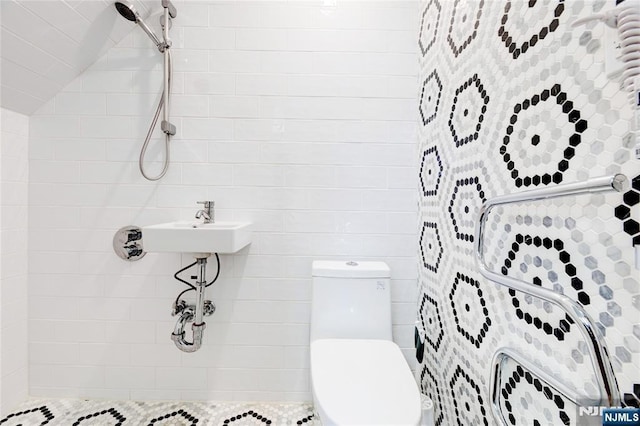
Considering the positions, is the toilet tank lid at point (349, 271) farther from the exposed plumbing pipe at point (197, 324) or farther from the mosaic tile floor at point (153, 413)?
the mosaic tile floor at point (153, 413)

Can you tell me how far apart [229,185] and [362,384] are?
103cm

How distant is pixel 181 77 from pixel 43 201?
892mm

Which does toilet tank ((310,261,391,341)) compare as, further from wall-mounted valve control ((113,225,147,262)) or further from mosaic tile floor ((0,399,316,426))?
wall-mounted valve control ((113,225,147,262))

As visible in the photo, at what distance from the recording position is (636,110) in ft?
1.60

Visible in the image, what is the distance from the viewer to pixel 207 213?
4.58ft

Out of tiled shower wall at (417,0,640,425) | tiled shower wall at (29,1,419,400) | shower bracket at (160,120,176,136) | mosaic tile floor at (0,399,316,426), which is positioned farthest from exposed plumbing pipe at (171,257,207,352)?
tiled shower wall at (417,0,640,425)

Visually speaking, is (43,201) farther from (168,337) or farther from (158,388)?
(158,388)

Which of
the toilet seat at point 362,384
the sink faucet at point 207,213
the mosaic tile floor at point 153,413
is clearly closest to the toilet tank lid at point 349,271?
the toilet seat at point 362,384

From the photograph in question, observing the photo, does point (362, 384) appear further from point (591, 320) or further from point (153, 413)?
point (153, 413)

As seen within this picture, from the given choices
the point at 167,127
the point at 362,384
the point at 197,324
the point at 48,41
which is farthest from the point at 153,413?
the point at 48,41

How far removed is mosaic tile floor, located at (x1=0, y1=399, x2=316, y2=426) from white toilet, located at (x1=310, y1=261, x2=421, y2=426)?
437 millimetres

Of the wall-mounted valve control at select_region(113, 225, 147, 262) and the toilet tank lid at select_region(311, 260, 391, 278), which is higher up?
the wall-mounted valve control at select_region(113, 225, 147, 262)

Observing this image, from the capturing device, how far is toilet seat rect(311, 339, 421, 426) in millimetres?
809

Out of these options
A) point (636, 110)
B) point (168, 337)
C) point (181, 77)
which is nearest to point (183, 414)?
point (168, 337)
